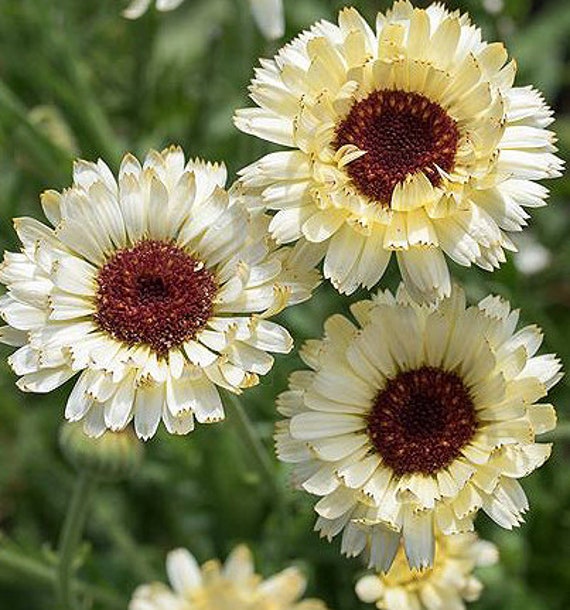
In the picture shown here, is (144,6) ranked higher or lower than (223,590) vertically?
higher

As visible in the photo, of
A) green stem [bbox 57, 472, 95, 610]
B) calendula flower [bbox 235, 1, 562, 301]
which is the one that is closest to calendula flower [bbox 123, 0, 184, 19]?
calendula flower [bbox 235, 1, 562, 301]

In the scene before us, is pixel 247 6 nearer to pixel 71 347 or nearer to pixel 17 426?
pixel 71 347

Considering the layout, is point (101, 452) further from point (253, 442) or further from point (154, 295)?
point (154, 295)

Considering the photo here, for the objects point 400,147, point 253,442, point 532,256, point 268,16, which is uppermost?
point 400,147

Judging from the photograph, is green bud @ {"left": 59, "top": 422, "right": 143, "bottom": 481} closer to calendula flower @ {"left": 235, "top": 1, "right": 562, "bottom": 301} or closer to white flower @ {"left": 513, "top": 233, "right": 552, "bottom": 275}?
calendula flower @ {"left": 235, "top": 1, "right": 562, "bottom": 301}

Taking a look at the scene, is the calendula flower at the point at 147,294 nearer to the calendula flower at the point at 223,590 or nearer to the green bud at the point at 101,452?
the green bud at the point at 101,452

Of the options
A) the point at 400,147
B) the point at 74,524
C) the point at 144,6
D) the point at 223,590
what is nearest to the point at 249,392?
the point at 223,590

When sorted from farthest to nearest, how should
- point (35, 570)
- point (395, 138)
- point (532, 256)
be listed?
point (532, 256) < point (35, 570) < point (395, 138)

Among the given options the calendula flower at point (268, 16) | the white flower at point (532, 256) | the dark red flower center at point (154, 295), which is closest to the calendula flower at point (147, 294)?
the dark red flower center at point (154, 295)
